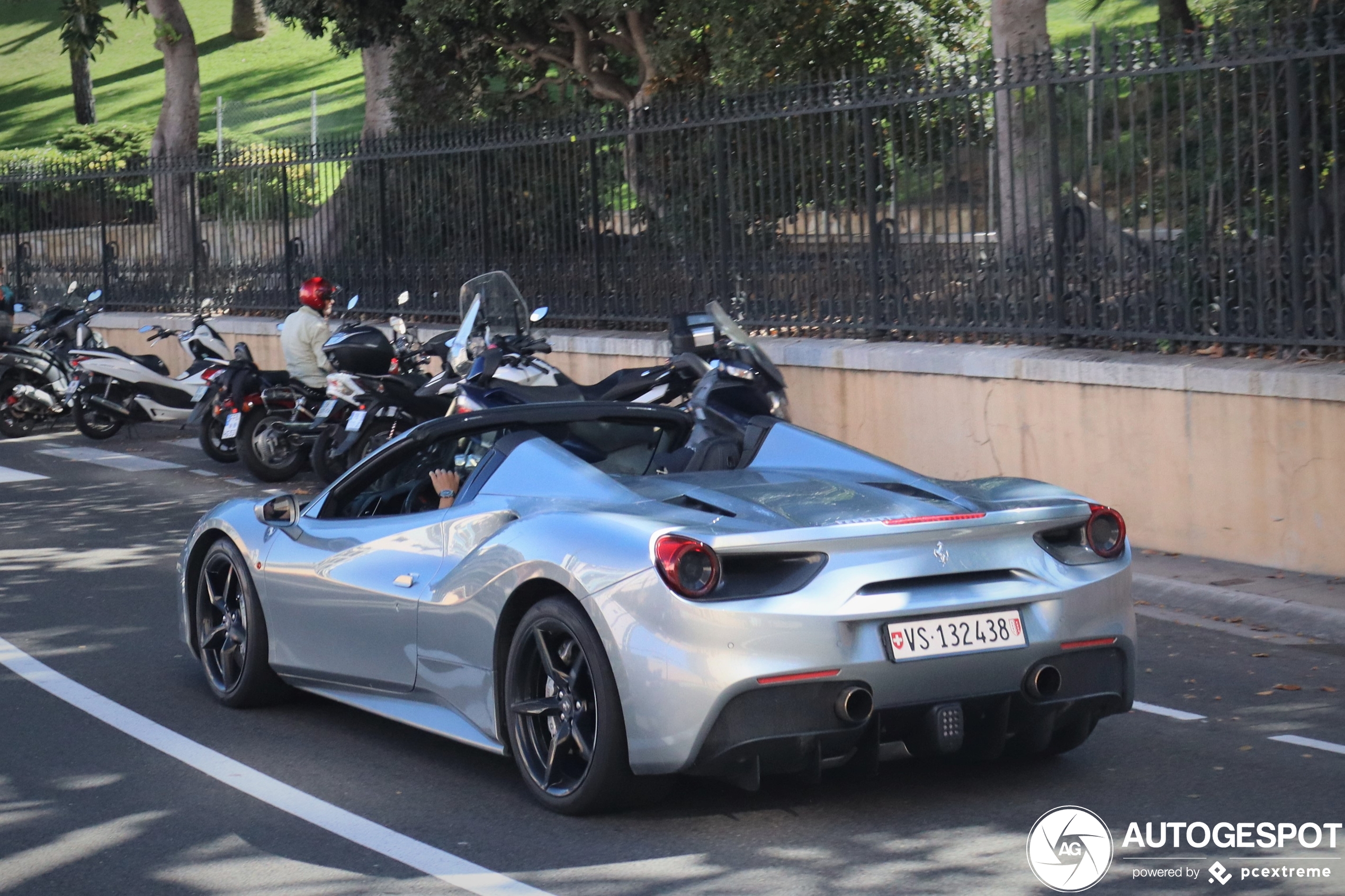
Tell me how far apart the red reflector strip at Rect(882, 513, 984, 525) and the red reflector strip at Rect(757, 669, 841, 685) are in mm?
492

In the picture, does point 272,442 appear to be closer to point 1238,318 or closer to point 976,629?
point 1238,318

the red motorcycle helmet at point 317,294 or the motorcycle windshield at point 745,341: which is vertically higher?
the red motorcycle helmet at point 317,294

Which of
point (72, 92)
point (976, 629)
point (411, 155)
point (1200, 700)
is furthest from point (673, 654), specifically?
point (72, 92)

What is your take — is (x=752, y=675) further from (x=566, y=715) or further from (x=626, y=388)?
(x=626, y=388)

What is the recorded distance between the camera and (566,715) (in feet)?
17.3

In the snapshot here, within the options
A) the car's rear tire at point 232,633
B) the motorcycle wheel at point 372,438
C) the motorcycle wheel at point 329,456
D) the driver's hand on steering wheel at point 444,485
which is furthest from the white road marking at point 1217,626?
the motorcycle wheel at point 329,456

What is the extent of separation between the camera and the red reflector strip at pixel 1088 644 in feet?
17.2

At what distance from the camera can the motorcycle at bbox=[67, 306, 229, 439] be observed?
16.6 metres

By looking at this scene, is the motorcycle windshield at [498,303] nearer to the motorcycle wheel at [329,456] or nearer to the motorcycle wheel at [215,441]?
the motorcycle wheel at [329,456]

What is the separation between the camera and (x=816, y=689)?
16.2ft

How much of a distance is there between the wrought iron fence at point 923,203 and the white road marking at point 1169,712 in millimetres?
3288

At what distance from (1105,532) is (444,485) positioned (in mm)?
2337

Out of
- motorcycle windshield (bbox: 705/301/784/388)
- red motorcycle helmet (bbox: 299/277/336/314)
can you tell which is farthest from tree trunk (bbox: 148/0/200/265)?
motorcycle windshield (bbox: 705/301/784/388)

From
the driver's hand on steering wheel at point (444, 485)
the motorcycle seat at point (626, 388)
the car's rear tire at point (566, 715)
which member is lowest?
the car's rear tire at point (566, 715)
